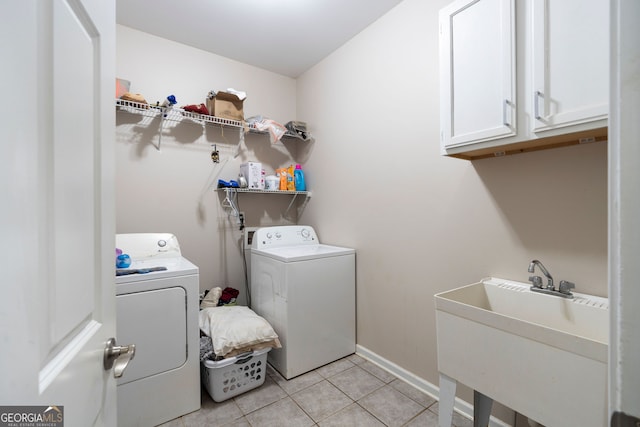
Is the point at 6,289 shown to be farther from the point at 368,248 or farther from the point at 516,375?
the point at 368,248

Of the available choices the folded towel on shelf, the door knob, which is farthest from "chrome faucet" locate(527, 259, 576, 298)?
the folded towel on shelf

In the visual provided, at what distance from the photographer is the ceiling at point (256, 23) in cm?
213

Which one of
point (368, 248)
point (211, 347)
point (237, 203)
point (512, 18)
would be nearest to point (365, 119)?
point (368, 248)

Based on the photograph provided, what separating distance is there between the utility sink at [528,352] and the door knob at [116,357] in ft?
4.00

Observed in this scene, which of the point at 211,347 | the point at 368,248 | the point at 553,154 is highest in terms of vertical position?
the point at 553,154

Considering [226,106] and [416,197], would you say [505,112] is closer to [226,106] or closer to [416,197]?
[416,197]

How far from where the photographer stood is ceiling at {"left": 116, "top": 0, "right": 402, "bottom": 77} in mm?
2129

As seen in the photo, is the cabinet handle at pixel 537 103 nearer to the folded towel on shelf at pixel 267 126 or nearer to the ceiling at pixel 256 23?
the ceiling at pixel 256 23

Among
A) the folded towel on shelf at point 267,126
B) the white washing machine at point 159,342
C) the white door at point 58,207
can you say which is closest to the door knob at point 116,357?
the white door at point 58,207

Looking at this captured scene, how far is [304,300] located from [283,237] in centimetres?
72

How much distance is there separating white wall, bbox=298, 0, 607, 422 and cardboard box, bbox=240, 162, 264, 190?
1.95 ft

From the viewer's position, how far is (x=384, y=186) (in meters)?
2.28

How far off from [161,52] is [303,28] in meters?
1.28

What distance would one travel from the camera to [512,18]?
1.24m
